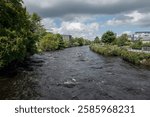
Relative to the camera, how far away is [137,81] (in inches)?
1212

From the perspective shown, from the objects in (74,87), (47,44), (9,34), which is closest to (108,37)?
(47,44)

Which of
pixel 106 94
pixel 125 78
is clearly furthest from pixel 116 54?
pixel 106 94

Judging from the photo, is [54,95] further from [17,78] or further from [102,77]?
[102,77]

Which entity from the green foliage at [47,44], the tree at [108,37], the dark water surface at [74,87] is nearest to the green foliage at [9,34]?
the dark water surface at [74,87]

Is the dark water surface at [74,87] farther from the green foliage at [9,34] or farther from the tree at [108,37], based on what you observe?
the tree at [108,37]

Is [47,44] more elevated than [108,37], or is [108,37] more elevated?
[108,37]

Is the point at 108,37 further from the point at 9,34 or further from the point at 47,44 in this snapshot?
the point at 9,34

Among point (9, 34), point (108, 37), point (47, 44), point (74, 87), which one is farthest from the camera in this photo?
point (108, 37)

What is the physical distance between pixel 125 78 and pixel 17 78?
14.4 meters

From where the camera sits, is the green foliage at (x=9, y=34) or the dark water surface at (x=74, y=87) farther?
the green foliage at (x=9, y=34)

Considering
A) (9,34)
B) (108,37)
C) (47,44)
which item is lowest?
(47,44)

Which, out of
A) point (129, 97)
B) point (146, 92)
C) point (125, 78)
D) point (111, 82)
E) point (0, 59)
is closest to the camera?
point (129, 97)

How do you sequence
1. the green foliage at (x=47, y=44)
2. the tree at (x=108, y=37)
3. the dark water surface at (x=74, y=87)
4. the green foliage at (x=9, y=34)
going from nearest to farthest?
the dark water surface at (x=74, y=87)
the green foliage at (x=9, y=34)
the green foliage at (x=47, y=44)
the tree at (x=108, y=37)

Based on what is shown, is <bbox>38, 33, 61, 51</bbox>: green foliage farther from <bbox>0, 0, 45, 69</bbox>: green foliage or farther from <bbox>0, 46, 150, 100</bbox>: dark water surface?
<bbox>0, 46, 150, 100</bbox>: dark water surface
